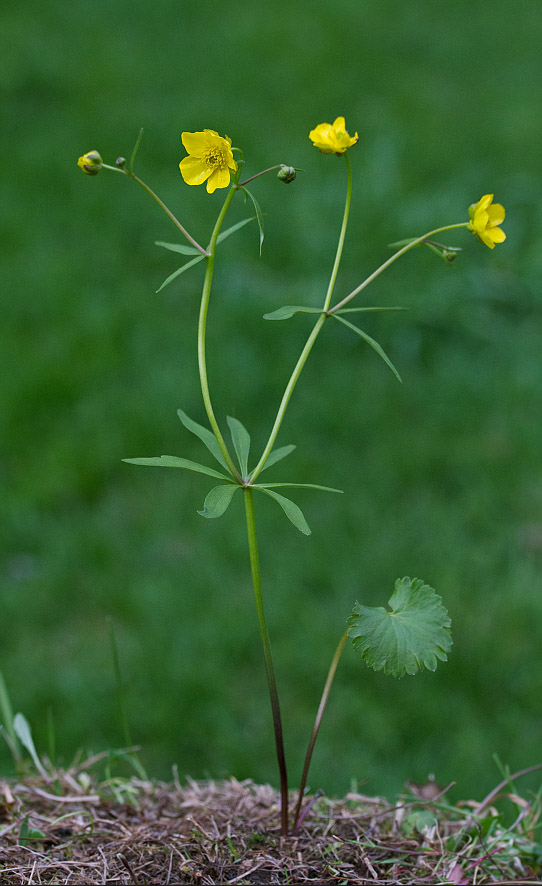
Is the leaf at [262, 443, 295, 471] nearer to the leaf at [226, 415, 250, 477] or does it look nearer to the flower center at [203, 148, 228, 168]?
the leaf at [226, 415, 250, 477]

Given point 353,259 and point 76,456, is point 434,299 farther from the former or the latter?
point 76,456

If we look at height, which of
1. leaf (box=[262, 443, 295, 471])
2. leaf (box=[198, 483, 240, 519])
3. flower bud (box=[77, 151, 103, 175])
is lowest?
leaf (box=[262, 443, 295, 471])

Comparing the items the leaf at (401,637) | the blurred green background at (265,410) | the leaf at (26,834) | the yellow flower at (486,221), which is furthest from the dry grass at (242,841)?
the yellow flower at (486,221)

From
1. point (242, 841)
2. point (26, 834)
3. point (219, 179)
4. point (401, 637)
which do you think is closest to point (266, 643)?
point (401, 637)

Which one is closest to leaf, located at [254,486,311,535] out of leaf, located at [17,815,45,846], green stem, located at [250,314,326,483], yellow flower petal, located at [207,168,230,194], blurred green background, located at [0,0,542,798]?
green stem, located at [250,314,326,483]

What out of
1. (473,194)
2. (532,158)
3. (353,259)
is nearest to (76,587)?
(353,259)

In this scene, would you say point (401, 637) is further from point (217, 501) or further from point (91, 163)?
point (91, 163)

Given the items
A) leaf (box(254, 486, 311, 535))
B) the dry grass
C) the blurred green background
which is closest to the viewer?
leaf (box(254, 486, 311, 535))

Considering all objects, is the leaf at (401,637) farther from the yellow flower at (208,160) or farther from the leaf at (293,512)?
the yellow flower at (208,160)
